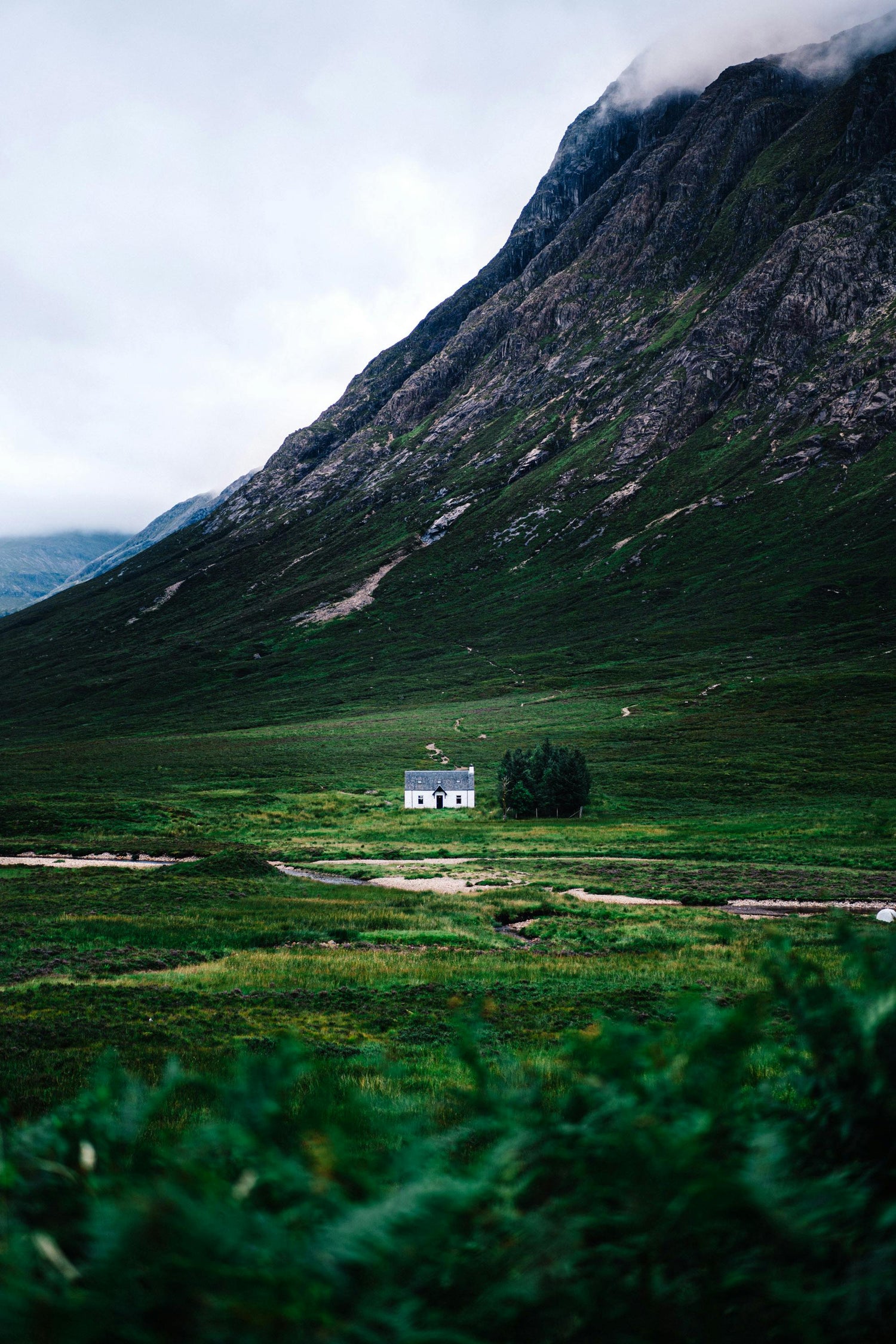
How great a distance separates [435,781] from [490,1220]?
88.8m

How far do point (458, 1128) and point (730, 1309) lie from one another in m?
1.61

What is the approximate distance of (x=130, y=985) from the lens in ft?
60.5

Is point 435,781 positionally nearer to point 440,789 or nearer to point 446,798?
point 440,789

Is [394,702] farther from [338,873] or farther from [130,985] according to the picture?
[130,985]

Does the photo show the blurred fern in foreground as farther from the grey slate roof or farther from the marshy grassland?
the grey slate roof

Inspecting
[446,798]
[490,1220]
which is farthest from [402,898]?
[446,798]

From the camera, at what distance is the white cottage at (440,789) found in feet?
293

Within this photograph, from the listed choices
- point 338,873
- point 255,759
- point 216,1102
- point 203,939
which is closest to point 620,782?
point 338,873

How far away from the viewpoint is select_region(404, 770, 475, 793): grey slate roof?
90062mm

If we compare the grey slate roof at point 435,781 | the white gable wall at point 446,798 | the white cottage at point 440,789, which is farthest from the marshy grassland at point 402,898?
the grey slate roof at point 435,781

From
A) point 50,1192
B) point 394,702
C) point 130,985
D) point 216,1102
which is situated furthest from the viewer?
point 394,702

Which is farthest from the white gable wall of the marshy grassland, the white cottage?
the marshy grassland

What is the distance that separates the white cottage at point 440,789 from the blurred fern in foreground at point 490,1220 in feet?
285

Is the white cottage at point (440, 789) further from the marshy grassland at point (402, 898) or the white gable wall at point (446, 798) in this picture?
the marshy grassland at point (402, 898)
